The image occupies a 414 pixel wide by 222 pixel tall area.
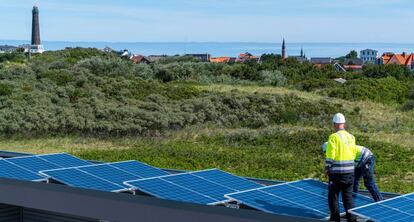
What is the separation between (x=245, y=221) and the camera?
358 cm

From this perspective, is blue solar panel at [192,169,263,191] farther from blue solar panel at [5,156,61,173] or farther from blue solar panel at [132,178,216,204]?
blue solar panel at [5,156,61,173]

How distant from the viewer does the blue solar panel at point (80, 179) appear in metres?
6.13

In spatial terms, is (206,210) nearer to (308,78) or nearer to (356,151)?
(356,151)

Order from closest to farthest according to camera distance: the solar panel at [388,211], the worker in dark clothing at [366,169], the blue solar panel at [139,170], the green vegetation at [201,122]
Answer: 1. the solar panel at [388,211]
2. the worker in dark clothing at [366,169]
3. the blue solar panel at [139,170]
4. the green vegetation at [201,122]

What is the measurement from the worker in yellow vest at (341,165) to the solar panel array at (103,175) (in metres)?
2.03

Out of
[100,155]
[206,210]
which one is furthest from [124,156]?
[206,210]

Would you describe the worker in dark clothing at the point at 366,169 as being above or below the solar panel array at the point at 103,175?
above

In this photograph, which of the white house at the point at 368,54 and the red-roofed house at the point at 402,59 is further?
the white house at the point at 368,54

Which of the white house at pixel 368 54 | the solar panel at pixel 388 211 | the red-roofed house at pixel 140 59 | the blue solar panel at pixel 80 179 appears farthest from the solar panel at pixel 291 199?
the white house at pixel 368 54

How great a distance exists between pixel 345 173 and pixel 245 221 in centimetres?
214

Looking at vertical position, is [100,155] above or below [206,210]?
below

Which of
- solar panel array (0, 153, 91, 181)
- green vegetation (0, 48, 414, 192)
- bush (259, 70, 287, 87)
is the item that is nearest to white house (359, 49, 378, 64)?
bush (259, 70, 287, 87)

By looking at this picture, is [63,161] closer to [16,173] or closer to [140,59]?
[16,173]

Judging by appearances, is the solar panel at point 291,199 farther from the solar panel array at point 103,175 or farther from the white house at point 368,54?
the white house at point 368,54
